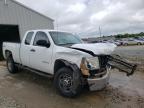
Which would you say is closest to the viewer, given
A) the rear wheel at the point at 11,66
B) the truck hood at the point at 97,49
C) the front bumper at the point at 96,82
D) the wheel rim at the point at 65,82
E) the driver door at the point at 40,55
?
the front bumper at the point at 96,82

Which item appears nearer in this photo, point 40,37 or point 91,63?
point 91,63

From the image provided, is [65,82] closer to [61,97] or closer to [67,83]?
[67,83]

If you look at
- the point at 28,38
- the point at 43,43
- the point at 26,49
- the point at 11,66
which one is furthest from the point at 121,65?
the point at 11,66

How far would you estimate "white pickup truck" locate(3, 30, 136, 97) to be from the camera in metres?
5.34

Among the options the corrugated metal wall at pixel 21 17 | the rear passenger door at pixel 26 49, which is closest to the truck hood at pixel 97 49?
the rear passenger door at pixel 26 49

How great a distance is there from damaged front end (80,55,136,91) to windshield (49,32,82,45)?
1.40 m

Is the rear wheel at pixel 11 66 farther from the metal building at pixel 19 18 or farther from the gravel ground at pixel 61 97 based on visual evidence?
the metal building at pixel 19 18

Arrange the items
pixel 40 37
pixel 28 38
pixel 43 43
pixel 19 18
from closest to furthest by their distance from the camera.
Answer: pixel 43 43
pixel 40 37
pixel 28 38
pixel 19 18

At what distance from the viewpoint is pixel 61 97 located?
19.1 feet

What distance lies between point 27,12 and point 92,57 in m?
13.7

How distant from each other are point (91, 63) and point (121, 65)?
1.08 meters

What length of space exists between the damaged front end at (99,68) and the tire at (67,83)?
0.29 metres

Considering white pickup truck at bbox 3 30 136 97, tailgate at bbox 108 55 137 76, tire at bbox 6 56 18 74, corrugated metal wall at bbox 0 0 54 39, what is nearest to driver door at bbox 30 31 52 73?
white pickup truck at bbox 3 30 136 97

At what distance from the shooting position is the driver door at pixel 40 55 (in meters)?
6.32
